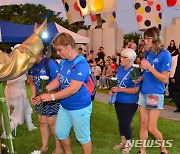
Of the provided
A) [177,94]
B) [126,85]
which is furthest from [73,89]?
[177,94]

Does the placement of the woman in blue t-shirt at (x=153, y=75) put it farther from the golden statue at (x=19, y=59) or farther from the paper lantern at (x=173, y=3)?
the paper lantern at (x=173, y=3)

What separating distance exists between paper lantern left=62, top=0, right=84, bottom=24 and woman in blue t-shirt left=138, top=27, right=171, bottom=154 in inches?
677

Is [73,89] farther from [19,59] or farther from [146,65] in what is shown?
[19,59]

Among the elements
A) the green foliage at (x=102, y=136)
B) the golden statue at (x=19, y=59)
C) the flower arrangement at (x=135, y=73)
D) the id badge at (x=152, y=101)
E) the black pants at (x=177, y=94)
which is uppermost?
the golden statue at (x=19, y=59)

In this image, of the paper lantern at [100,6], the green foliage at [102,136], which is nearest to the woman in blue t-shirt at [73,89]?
the green foliage at [102,136]

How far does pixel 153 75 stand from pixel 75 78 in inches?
46.1

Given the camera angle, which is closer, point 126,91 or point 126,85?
point 126,91

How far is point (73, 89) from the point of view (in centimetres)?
445

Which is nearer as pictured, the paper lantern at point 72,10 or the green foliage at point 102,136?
the green foliage at point 102,136

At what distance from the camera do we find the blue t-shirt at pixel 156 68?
5043 mm

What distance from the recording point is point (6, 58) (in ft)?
8.58

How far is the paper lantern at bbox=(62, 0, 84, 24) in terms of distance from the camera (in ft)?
72.4

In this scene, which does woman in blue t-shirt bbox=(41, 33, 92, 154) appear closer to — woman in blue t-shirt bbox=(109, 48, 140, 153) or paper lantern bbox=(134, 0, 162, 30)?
woman in blue t-shirt bbox=(109, 48, 140, 153)

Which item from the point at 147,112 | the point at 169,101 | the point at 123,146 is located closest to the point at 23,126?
the point at 123,146
